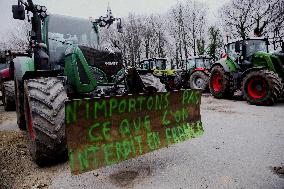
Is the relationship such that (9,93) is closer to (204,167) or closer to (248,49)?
(204,167)

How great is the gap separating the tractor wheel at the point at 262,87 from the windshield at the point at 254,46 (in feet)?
5.38

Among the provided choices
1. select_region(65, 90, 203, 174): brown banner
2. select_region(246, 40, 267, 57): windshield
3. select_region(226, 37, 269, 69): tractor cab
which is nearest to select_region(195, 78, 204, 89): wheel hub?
select_region(226, 37, 269, 69): tractor cab

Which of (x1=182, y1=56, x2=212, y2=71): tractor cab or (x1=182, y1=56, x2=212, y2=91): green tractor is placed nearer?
(x1=182, y1=56, x2=212, y2=91): green tractor

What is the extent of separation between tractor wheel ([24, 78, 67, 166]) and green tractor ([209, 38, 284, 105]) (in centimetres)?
727

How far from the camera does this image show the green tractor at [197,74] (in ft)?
49.3

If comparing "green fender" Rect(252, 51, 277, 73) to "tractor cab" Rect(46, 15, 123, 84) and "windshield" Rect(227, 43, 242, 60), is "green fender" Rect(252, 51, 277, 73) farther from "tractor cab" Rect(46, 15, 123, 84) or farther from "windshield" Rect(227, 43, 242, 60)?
"tractor cab" Rect(46, 15, 123, 84)

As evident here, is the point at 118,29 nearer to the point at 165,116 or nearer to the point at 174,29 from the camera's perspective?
the point at 165,116

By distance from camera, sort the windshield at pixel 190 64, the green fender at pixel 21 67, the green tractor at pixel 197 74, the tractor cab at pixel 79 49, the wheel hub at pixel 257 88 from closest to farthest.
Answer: the tractor cab at pixel 79 49 → the green fender at pixel 21 67 → the wheel hub at pixel 257 88 → the green tractor at pixel 197 74 → the windshield at pixel 190 64

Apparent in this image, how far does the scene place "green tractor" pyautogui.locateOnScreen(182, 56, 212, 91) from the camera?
15.0 metres

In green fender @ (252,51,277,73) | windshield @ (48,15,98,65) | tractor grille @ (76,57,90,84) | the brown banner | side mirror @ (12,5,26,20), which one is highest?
side mirror @ (12,5,26,20)

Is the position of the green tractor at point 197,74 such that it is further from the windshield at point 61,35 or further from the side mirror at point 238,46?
the windshield at point 61,35

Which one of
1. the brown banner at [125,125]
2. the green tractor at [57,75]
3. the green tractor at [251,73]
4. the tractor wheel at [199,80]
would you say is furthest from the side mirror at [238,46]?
the brown banner at [125,125]

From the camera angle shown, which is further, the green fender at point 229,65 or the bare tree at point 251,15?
the bare tree at point 251,15

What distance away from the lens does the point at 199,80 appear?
606 inches
